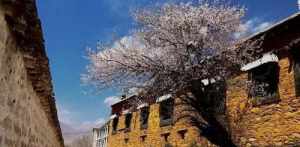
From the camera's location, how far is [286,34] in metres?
12.3

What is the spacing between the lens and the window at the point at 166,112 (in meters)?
17.8

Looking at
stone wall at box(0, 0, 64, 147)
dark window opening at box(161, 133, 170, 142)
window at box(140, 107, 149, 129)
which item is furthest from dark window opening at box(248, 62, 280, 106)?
window at box(140, 107, 149, 129)

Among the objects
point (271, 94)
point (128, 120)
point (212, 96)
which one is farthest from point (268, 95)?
point (128, 120)

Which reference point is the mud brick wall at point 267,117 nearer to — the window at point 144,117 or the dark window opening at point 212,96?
the dark window opening at point 212,96

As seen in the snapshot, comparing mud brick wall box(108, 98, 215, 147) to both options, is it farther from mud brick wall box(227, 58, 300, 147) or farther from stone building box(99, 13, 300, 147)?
mud brick wall box(227, 58, 300, 147)

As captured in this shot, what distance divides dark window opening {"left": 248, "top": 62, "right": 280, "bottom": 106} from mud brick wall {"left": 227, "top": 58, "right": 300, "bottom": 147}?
0.21 meters

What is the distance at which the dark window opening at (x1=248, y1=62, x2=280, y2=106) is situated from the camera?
12250 mm

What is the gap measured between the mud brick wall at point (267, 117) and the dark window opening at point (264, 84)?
205 mm

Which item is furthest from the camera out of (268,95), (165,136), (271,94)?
(165,136)

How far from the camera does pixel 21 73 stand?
17.7 feet

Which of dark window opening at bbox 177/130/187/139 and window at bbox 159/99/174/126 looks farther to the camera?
window at bbox 159/99/174/126

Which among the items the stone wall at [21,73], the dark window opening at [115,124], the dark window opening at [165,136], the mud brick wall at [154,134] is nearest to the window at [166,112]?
the mud brick wall at [154,134]

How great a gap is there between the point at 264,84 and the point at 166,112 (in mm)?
6807

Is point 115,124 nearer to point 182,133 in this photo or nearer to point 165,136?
point 165,136
